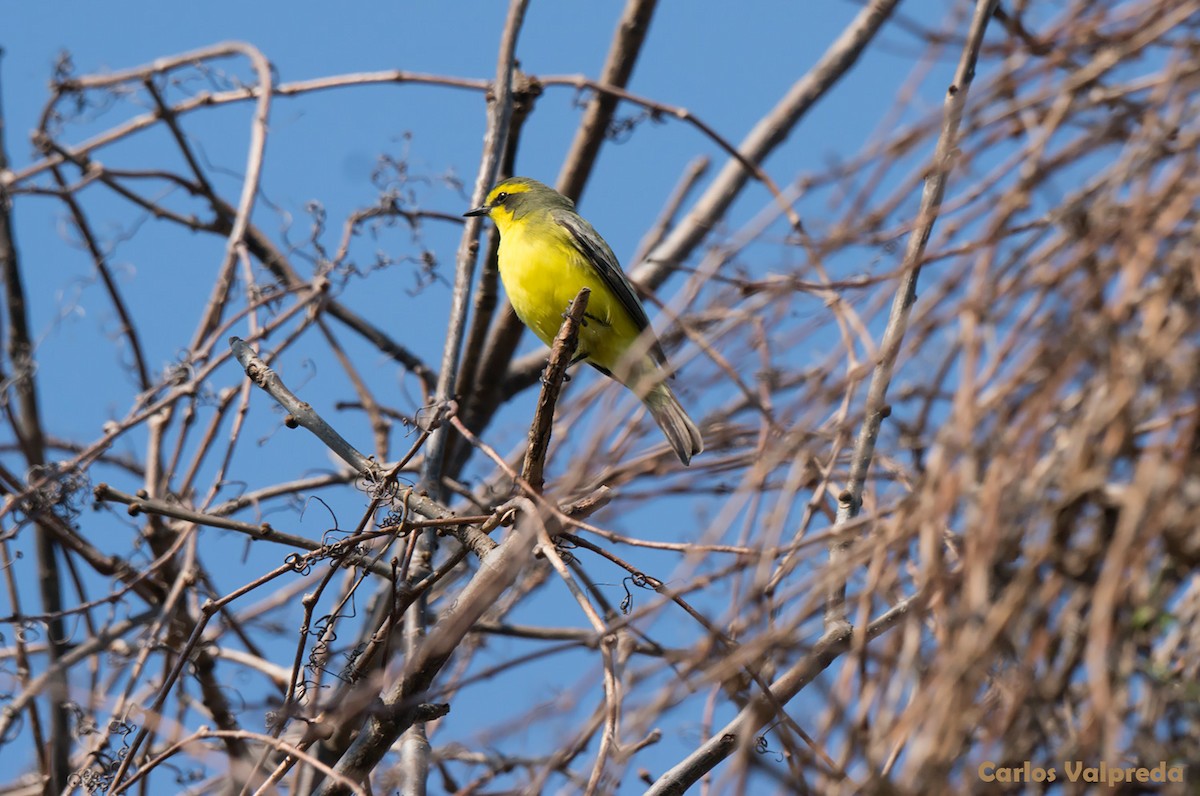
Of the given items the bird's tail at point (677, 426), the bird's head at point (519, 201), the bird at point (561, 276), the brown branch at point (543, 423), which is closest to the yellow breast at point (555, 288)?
the bird at point (561, 276)

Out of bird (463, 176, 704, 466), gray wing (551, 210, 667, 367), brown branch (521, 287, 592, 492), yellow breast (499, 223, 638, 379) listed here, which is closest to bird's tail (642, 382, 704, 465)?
bird (463, 176, 704, 466)

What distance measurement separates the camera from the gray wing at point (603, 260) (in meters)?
5.72

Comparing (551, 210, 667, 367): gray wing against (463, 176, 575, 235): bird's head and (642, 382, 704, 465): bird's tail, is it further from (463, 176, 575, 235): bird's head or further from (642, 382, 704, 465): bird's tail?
(642, 382, 704, 465): bird's tail

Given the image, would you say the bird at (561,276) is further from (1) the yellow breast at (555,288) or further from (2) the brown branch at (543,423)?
(2) the brown branch at (543,423)

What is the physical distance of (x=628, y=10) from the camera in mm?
5793

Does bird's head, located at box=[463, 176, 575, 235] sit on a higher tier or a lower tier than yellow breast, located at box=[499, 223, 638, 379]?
higher

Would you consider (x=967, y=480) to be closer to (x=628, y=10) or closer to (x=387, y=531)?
(x=387, y=531)

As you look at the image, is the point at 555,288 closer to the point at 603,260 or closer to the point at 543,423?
the point at 603,260

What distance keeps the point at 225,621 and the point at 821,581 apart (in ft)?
11.4

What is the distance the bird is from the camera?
18.2ft

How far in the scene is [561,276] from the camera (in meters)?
5.68

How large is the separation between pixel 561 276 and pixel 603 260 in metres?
0.27

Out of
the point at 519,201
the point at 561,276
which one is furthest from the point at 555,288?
the point at 519,201

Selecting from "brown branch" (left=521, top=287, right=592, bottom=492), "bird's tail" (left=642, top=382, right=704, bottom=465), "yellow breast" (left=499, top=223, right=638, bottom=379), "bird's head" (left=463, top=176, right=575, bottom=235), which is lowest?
"brown branch" (left=521, top=287, right=592, bottom=492)
